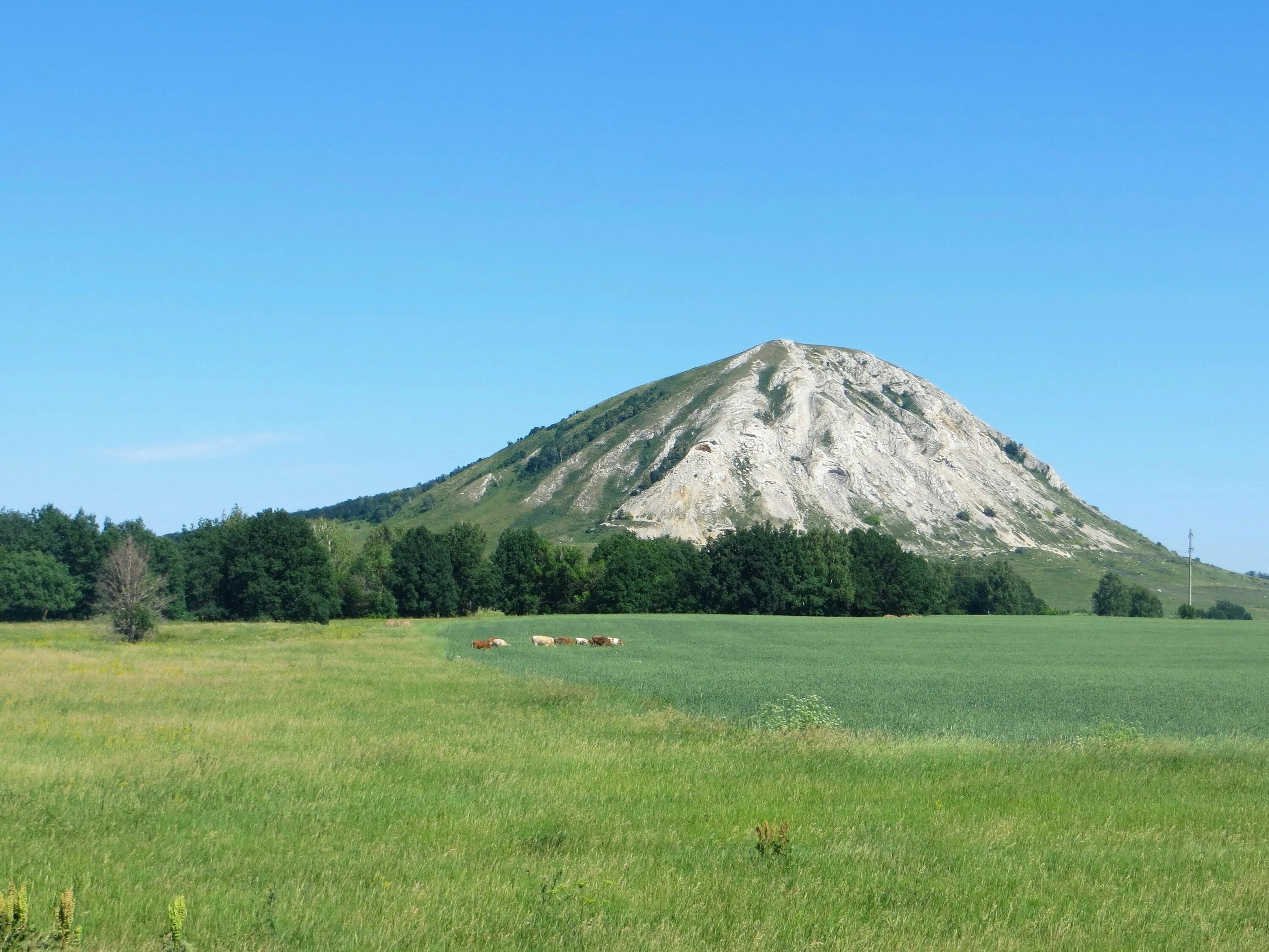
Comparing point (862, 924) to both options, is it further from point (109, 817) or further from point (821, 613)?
point (821, 613)

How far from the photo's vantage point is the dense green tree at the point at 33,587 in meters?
96.9

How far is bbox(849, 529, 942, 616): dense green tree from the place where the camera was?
116875mm

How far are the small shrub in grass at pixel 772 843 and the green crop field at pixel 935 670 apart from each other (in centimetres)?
1126

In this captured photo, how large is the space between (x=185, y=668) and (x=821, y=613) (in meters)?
86.6

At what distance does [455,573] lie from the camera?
113 metres

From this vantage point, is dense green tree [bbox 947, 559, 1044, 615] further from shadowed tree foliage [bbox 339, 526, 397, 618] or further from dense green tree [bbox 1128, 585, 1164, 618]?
shadowed tree foliage [bbox 339, 526, 397, 618]

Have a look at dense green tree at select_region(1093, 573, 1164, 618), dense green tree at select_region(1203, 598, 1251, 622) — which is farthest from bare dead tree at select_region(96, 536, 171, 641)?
dense green tree at select_region(1203, 598, 1251, 622)

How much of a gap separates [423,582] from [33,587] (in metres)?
36.2

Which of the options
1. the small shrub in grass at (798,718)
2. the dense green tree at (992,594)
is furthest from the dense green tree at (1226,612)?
the small shrub in grass at (798,718)

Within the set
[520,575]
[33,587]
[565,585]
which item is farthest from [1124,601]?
[33,587]

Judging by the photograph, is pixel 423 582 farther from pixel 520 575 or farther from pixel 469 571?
pixel 520 575

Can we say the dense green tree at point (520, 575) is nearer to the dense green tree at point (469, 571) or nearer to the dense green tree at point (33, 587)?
the dense green tree at point (469, 571)

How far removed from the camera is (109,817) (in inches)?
487

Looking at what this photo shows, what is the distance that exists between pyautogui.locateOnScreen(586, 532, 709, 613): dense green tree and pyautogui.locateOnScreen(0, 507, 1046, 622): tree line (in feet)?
0.50
